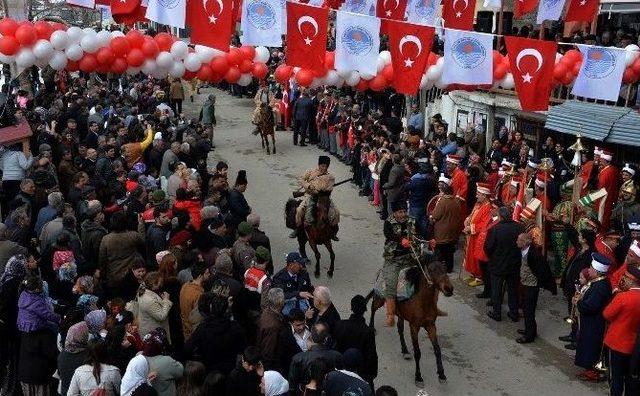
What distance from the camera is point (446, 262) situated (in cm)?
1209

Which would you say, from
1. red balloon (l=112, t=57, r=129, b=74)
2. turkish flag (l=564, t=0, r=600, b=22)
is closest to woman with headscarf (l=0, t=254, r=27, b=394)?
red balloon (l=112, t=57, r=129, b=74)

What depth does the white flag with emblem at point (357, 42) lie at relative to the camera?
10.4m

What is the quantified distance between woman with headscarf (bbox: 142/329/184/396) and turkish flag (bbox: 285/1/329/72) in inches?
215

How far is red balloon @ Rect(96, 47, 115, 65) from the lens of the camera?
37.2 ft

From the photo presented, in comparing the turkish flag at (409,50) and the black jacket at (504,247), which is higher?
the turkish flag at (409,50)

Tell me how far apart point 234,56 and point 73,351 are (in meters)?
6.65

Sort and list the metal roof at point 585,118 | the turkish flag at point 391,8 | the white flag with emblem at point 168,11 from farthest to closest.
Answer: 1. the turkish flag at point 391,8
2. the metal roof at point 585,118
3. the white flag with emblem at point 168,11

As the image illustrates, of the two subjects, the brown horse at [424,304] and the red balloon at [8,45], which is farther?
the red balloon at [8,45]

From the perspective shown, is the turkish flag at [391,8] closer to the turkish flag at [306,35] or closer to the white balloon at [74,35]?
the turkish flag at [306,35]

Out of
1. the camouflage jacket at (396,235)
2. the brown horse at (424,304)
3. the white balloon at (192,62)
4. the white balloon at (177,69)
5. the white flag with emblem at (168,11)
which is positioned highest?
the white flag with emblem at (168,11)

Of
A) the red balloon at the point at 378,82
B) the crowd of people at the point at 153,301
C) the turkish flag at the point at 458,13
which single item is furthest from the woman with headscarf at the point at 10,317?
the turkish flag at the point at 458,13

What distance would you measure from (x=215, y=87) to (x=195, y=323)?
2717 cm

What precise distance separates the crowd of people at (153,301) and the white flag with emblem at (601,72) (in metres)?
5.30

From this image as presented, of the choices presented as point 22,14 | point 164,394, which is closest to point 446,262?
point 164,394
